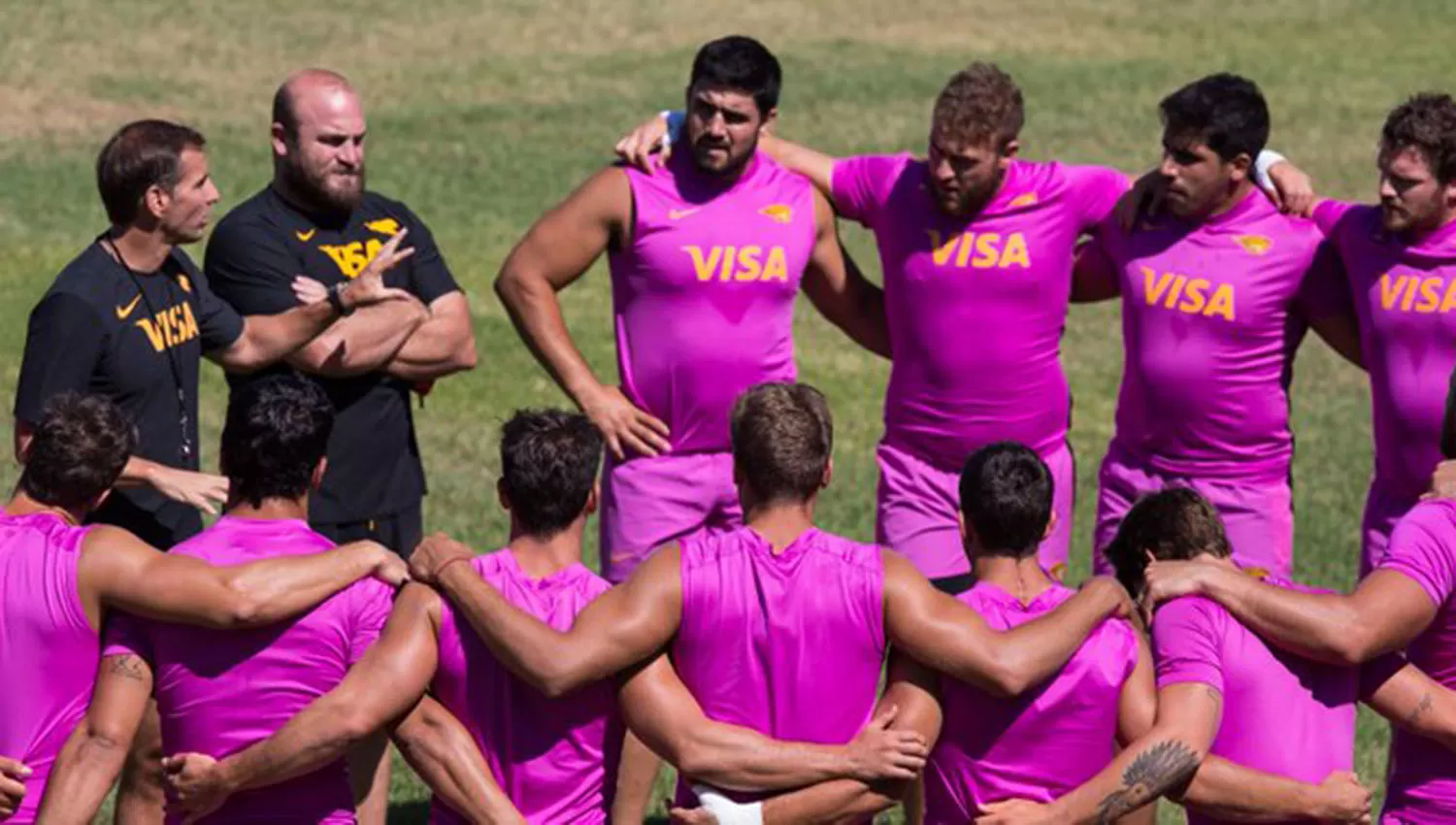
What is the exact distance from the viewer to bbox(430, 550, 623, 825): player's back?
8625 mm

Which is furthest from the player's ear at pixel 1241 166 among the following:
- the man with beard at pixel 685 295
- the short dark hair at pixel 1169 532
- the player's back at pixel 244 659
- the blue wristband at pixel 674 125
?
the player's back at pixel 244 659

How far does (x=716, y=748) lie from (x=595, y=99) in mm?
24522

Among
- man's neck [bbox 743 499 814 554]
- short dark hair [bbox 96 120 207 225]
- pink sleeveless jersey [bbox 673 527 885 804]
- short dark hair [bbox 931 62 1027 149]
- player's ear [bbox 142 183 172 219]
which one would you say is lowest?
pink sleeveless jersey [bbox 673 527 885 804]

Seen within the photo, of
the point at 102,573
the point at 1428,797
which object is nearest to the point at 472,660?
the point at 102,573

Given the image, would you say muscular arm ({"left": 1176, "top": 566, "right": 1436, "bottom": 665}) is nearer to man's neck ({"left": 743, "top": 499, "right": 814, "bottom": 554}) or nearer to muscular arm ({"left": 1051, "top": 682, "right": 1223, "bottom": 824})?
muscular arm ({"left": 1051, "top": 682, "right": 1223, "bottom": 824})

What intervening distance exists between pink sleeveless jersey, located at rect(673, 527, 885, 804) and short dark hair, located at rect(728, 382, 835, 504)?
18 centimetres

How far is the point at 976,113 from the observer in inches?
454

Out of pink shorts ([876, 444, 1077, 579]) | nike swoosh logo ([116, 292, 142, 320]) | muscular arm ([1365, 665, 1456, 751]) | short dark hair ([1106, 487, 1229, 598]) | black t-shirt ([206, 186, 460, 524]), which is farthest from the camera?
pink shorts ([876, 444, 1077, 579])

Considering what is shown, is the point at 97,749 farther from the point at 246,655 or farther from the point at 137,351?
the point at 137,351

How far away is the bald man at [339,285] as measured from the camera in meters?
11.3

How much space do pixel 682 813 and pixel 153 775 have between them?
7.14 ft

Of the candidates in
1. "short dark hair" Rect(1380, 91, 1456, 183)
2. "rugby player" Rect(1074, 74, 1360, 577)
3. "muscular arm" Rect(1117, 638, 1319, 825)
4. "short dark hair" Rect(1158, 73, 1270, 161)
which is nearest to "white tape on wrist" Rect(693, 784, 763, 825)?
"muscular arm" Rect(1117, 638, 1319, 825)

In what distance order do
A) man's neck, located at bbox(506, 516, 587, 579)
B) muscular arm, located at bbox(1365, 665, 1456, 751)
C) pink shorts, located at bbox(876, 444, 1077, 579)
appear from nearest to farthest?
man's neck, located at bbox(506, 516, 587, 579) < muscular arm, located at bbox(1365, 665, 1456, 751) < pink shorts, located at bbox(876, 444, 1077, 579)

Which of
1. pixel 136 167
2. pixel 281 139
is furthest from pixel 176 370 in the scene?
pixel 281 139
